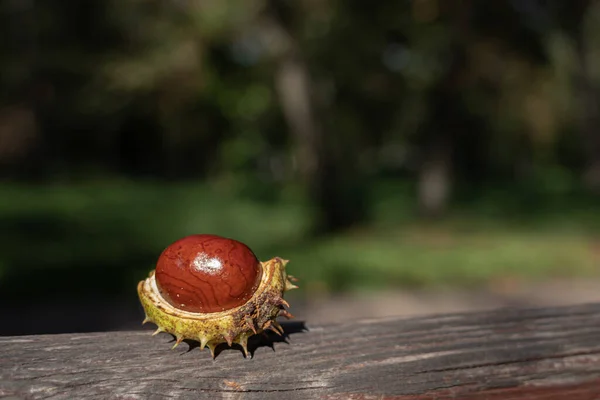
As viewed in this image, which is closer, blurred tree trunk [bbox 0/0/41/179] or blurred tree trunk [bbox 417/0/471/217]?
blurred tree trunk [bbox 417/0/471/217]

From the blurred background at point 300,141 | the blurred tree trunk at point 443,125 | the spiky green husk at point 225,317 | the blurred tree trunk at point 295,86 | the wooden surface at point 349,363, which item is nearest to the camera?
the wooden surface at point 349,363

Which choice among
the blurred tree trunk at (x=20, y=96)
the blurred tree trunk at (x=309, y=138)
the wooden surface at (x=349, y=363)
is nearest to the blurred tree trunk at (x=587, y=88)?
the blurred tree trunk at (x=309, y=138)

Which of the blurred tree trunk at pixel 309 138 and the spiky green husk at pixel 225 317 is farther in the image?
the blurred tree trunk at pixel 309 138

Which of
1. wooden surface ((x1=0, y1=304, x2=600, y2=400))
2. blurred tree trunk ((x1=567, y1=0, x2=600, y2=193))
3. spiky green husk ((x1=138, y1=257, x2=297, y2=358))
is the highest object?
blurred tree trunk ((x1=567, y1=0, x2=600, y2=193))

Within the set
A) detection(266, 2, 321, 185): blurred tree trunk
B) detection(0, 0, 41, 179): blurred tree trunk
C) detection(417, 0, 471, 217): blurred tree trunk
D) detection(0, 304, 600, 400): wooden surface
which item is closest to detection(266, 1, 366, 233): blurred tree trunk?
detection(266, 2, 321, 185): blurred tree trunk

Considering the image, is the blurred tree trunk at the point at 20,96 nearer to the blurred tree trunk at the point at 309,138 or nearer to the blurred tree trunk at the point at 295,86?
the blurred tree trunk at the point at 309,138

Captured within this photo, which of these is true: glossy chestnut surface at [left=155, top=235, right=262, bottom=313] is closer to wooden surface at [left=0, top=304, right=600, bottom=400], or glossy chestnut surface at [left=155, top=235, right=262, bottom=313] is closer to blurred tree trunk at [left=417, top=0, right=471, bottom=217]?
wooden surface at [left=0, top=304, right=600, bottom=400]

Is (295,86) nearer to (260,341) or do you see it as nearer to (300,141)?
(300,141)

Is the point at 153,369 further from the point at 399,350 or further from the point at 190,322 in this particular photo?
the point at 399,350

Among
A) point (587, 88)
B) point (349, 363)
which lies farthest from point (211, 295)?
point (587, 88)
